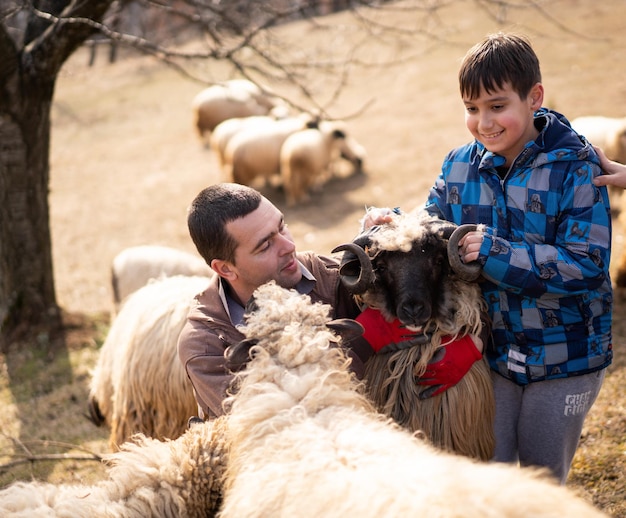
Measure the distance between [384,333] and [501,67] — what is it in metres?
1.29

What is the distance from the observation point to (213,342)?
299 centimetres

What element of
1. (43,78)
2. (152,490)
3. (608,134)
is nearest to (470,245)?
(152,490)

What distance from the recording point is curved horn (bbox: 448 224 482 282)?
280cm

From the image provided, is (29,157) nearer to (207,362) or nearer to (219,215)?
(219,215)

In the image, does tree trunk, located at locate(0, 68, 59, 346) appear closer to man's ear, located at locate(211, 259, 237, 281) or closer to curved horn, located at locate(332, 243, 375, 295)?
man's ear, located at locate(211, 259, 237, 281)

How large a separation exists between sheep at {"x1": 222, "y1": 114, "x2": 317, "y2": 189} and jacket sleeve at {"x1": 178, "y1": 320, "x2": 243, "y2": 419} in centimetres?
1001

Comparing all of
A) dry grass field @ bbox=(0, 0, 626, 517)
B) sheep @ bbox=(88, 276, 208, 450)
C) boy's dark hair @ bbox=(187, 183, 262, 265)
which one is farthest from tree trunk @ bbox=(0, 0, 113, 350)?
boy's dark hair @ bbox=(187, 183, 262, 265)

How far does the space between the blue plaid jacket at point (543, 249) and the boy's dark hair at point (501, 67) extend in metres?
0.23

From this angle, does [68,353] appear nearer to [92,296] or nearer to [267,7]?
[92,296]

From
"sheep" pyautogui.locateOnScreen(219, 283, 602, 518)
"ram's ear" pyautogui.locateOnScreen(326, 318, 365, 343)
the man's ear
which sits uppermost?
the man's ear

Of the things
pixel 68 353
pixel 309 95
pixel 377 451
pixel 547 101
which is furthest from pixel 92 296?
pixel 547 101

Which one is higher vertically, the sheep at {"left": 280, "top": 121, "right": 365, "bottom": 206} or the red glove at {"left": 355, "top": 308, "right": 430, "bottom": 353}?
the red glove at {"left": 355, "top": 308, "right": 430, "bottom": 353}

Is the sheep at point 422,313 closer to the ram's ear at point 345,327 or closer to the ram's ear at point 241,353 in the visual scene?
the ram's ear at point 345,327

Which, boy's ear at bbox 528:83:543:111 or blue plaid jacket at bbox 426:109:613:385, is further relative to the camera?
boy's ear at bbox 528:83:543:111
